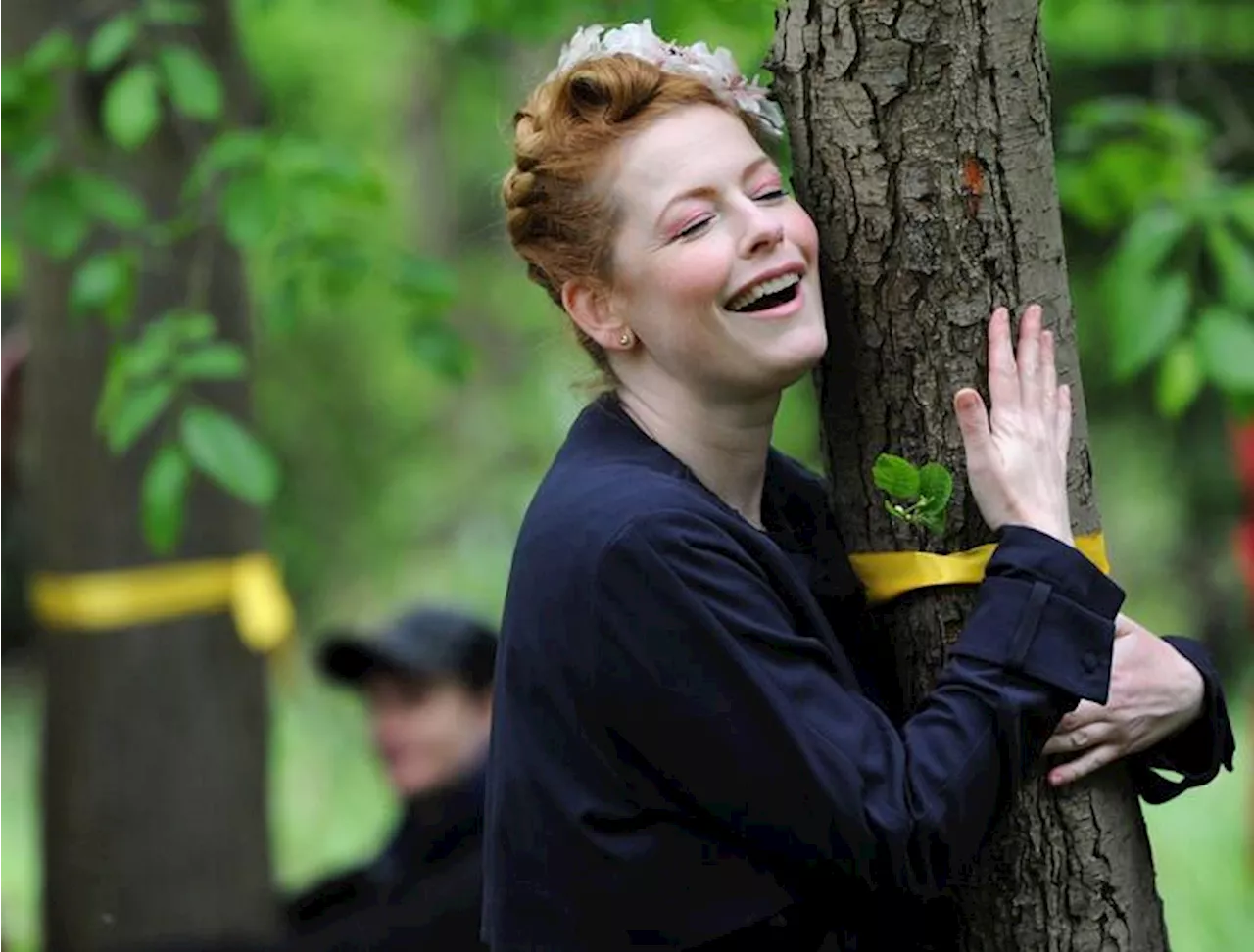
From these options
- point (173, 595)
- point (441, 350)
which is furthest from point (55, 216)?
point (173, 595)

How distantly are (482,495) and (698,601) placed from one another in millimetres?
9856

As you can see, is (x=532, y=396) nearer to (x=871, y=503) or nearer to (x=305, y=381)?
(x=305, y=381)

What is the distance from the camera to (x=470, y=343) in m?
5.16

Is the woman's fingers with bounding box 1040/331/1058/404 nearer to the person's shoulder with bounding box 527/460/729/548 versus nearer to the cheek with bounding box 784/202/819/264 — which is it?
the cheek with bounding box 784/202/819/264

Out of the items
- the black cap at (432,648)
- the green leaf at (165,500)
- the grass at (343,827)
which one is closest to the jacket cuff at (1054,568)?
the green leaf at (165,500)

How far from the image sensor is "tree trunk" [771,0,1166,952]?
209 centimetres

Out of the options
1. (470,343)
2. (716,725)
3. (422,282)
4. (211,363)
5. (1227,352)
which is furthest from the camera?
(470,343)

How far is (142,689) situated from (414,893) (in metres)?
0.71

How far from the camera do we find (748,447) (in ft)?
6.89

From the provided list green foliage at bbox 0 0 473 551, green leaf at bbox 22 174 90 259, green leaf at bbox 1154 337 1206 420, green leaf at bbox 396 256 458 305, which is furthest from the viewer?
green leaf at bbox 396 256 458 305

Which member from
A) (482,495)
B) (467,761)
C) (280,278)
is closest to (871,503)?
(280,278)

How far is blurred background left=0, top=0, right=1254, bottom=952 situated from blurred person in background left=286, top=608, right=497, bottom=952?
248 mm

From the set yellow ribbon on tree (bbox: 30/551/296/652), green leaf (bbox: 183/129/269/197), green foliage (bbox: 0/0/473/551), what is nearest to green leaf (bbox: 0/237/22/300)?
green foliage (bbox: 0/0/473/551)

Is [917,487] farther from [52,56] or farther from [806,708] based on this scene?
[52,56]
